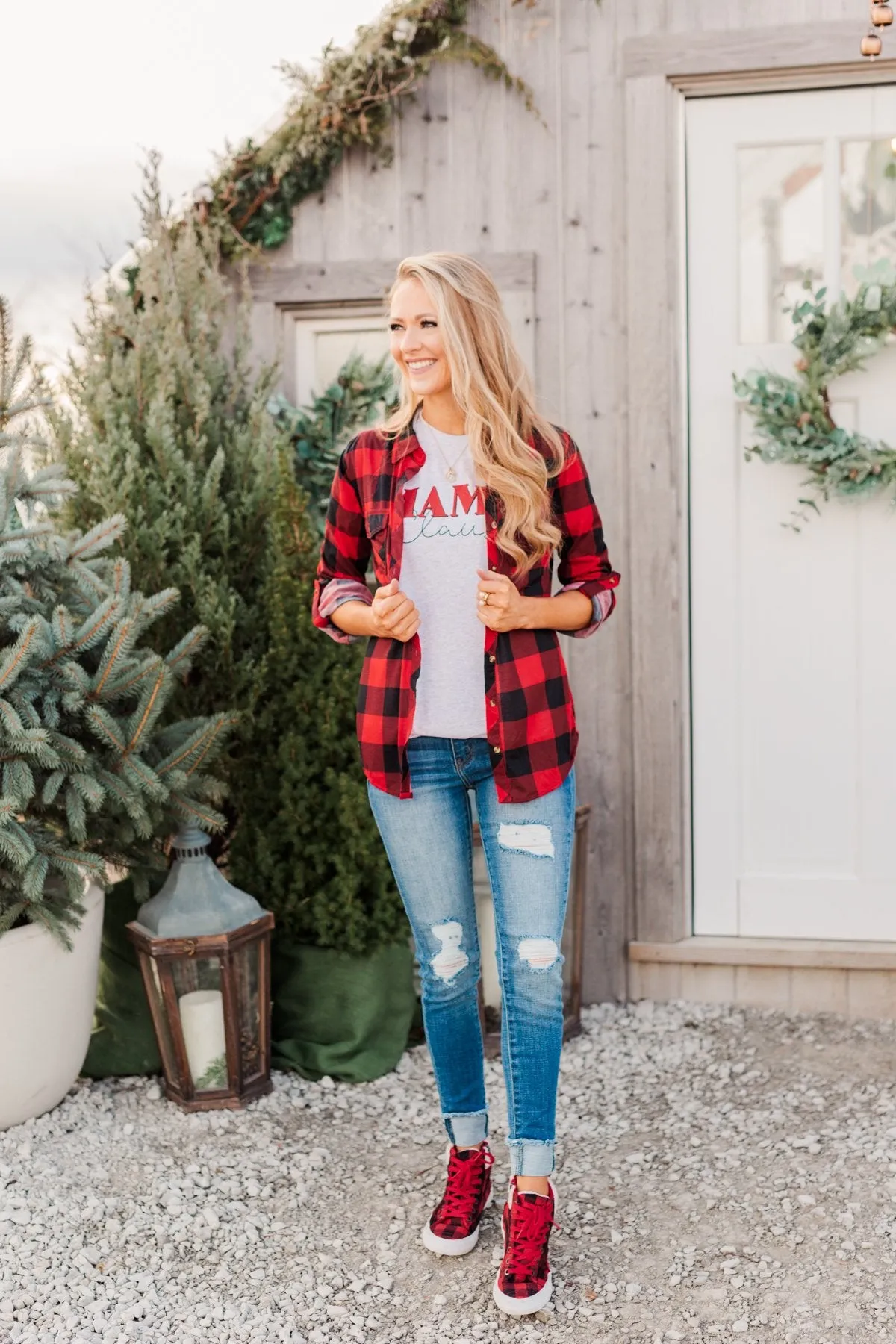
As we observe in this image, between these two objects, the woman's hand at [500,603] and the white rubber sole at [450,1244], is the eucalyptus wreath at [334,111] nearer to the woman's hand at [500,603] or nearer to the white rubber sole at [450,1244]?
the woman's hand at [500,603]

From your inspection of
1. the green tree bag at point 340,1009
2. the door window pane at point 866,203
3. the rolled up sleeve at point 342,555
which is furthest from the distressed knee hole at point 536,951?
the door window pane at point 866,203

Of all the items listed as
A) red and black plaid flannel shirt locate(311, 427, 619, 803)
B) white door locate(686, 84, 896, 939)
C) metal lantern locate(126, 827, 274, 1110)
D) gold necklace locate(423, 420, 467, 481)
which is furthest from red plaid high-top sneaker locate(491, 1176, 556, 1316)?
white door locate(686, 84, 896, 939)

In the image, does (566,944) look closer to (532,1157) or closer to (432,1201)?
(432,1201)

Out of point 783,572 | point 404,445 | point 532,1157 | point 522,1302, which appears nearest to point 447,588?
point 404,445

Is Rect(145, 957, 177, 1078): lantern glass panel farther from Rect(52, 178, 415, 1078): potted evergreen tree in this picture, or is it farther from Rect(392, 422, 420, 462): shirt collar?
Rect(392, 422, 420, 462): shirt collar

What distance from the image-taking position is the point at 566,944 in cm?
325

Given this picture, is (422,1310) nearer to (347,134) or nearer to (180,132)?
(347,134)

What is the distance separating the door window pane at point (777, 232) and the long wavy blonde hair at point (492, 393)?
1.48m

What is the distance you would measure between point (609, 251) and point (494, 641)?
170cm

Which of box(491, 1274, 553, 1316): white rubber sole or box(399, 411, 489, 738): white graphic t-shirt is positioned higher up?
box(399, 411, 489, 738): white graphic t-shirt

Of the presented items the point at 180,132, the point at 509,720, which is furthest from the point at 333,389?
the point at 509,720

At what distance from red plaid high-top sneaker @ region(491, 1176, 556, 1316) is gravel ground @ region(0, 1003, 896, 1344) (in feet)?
0.14

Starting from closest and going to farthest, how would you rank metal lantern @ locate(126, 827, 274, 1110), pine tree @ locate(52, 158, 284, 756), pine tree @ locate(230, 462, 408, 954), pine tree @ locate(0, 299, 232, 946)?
pine tree @ locate(0, 299, 232, 946)
metal lantern @ locate(126, 827, 274, 1110)
pine tree @ locate(230, 462, 408, 954)
pine tree @ locate(52, 158, 284, 756)

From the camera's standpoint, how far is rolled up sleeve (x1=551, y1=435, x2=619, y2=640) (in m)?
2.13
